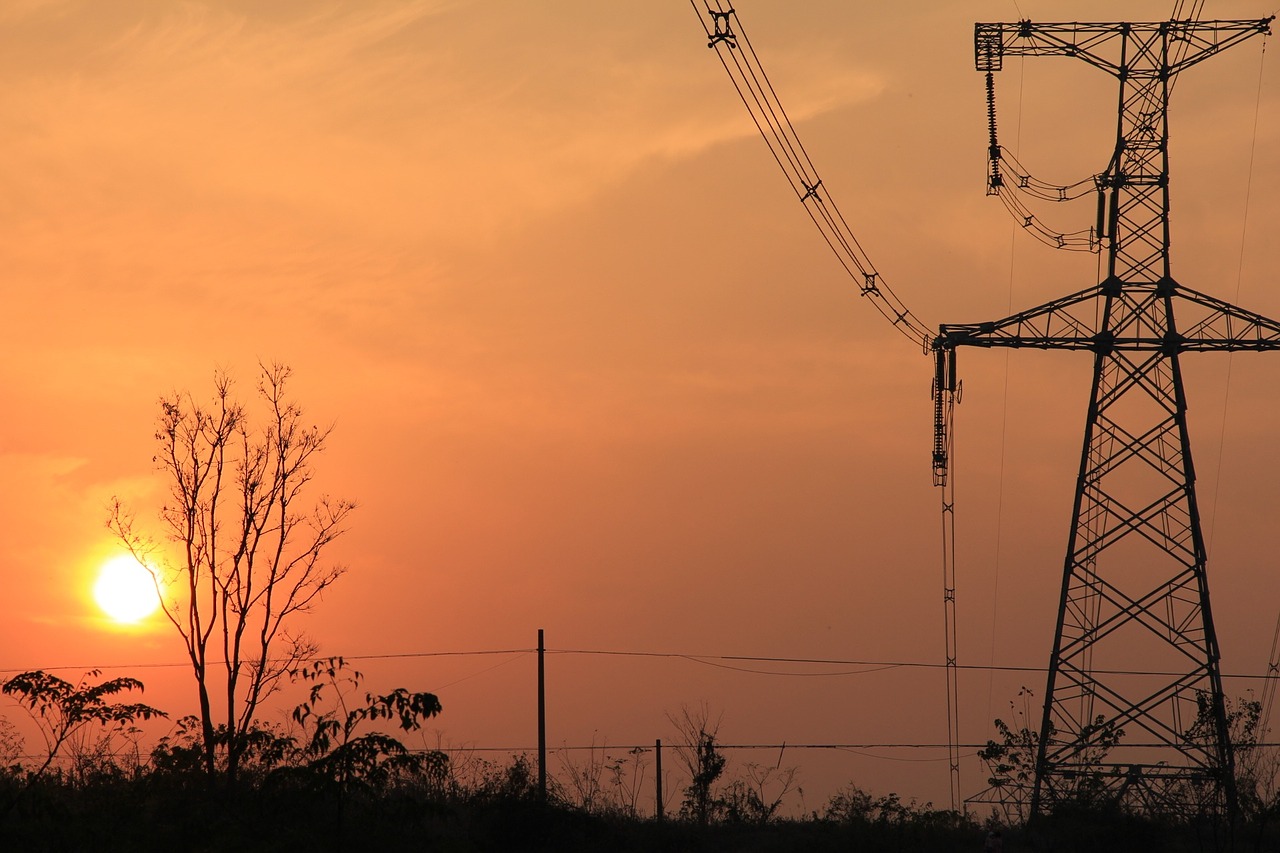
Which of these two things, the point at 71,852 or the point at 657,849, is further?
the point at 657,849

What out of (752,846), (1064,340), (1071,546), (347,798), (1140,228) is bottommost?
(752,846)

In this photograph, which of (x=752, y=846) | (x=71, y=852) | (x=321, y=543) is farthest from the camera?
(x=752, y=846)

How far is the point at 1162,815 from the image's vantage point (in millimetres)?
30953

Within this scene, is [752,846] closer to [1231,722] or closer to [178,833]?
[1231,722]

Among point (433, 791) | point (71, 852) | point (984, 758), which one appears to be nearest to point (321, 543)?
point (433, 791)

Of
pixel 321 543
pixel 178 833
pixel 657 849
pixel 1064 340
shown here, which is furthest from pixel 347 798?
pixel 1064 340

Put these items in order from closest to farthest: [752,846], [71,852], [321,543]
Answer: [71,852], [321,543], [752,846]

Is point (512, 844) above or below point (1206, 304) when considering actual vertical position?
below

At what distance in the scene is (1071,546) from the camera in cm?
3159

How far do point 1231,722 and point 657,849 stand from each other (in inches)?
471

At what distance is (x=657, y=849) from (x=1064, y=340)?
1363cm

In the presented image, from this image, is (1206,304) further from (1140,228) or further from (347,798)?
(347,798)

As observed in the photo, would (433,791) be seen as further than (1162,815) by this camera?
Yes

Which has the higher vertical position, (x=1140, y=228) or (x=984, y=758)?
(x=1140, y=228)
